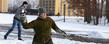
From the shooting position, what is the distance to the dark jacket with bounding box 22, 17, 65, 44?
762 centimetres

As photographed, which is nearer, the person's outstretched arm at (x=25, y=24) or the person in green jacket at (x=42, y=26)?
the person's outstretched arm at (x=25, y=24)

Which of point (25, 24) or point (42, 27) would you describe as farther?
point (42, 27)

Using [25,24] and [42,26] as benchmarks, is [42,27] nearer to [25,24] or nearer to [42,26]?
[42,26]

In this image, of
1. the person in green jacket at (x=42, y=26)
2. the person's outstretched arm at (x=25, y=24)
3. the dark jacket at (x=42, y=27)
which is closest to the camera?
the person's outstretched arm at (x=25, y=24)

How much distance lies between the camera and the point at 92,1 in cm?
4134

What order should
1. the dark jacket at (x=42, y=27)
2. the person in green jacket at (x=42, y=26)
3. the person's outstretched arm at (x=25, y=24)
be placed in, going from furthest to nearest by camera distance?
1. the dark jacket at (x=42, y=27)
2. the person in green jacket at (x=42, y=26)
3. the person's outstretched arm at (x=25, y=24)

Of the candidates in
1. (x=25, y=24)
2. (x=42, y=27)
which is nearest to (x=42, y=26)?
(x=42, y=27)

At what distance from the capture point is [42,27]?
7.75m

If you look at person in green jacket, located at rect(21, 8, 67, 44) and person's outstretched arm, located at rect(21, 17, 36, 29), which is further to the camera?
person in green jacket, located at rect(21, 8, 67, 44)

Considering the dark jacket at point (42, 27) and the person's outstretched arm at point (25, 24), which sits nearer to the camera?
the person's outstretched arm at point (25, 24)

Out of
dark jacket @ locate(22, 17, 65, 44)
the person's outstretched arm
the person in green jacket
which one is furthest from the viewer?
dark jacket @ locate(22, 17, 65, 44)

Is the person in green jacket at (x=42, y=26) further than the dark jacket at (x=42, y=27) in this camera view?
No

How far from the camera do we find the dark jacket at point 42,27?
7.62 meters

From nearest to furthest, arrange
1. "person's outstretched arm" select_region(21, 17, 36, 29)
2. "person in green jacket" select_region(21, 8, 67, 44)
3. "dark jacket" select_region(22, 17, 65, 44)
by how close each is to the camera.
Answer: "person's outstretched arm" select_region(21, 17, 36, 29) → "person in green jacket" select_region(21, 8, 67, 44) → "dark jacket" select_region(22, 17, 65, 44)
